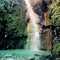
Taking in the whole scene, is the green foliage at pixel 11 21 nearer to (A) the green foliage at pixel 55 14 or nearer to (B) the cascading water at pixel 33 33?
(B) the cascading water at pixel 33 33

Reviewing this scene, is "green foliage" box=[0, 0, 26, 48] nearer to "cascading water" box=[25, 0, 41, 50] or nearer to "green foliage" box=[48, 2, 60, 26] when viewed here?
"cascading water" box=[25, 0, 41, 50]

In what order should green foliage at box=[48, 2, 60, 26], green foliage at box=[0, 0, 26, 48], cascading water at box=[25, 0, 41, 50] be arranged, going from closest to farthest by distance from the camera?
green foliage at box=[48, 2, 60, 26] → cascading water at box=[25, 0, 41, 50] → green foliage at box=[0, 0, 26, 48]

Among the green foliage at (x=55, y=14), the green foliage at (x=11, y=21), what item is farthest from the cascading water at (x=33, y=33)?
the green foliage at (x=55, y=14)

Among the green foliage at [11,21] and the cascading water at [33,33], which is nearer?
the cascading water at [33,33]

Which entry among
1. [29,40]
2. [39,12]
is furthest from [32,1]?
[29,40]

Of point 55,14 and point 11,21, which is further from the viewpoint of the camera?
point 11,21

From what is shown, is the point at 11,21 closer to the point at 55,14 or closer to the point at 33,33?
the point at 33,33

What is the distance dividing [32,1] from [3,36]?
132 inches

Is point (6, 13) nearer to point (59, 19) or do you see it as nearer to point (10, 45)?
point (10, 45)

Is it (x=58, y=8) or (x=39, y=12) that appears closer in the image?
(x=58, y=8)

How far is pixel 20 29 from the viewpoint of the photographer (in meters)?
19.1

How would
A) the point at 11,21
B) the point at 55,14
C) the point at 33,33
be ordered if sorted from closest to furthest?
the point at 55,14
the point at 33,33
the point at 11,21

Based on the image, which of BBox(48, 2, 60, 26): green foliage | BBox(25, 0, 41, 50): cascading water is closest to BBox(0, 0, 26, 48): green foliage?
BBox(25, 0, 41, 50): cascading water

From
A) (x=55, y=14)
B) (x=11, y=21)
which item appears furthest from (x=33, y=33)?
(x=55, y=14)
